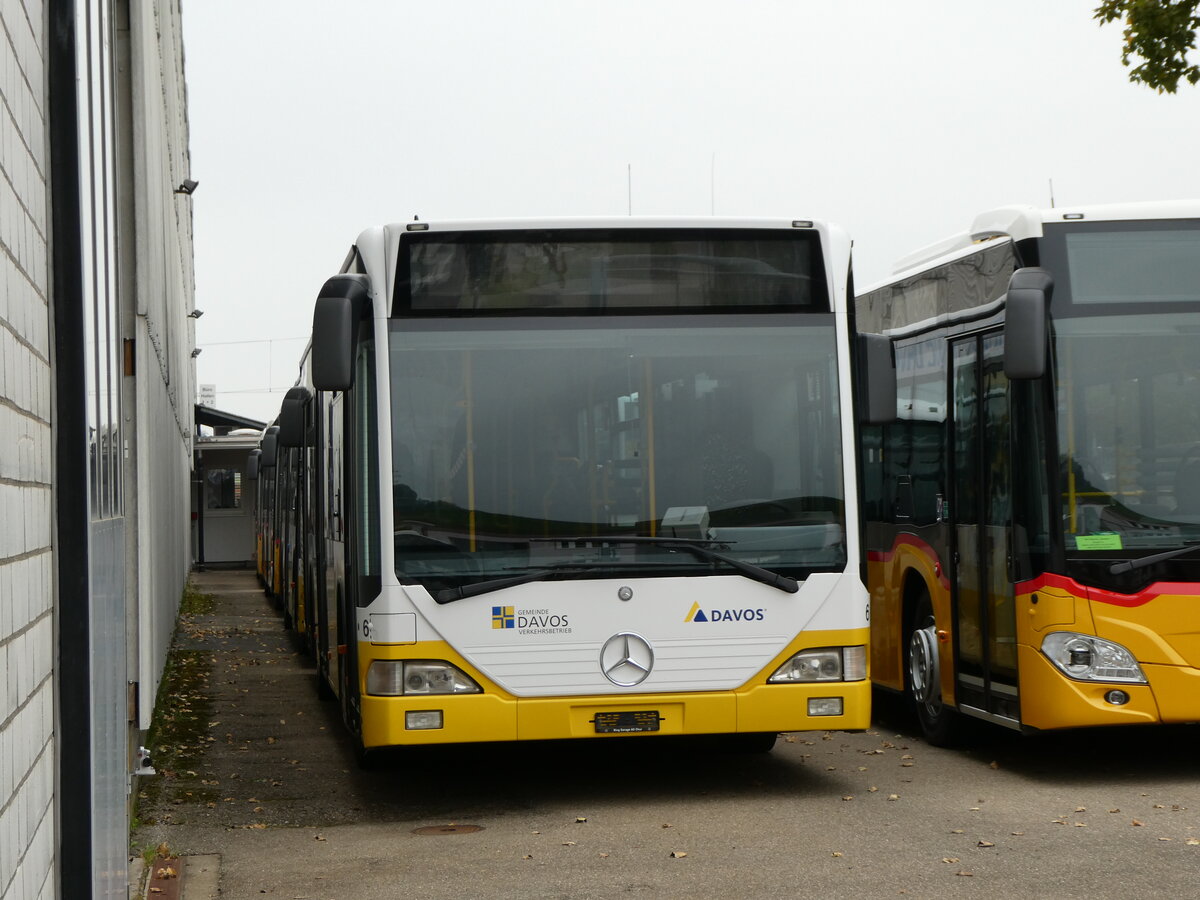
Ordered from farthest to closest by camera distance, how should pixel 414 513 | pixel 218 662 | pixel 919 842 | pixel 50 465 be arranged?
pixel 218 662 < pixel 414 513 < pixel 919 842 < pixel 50 465

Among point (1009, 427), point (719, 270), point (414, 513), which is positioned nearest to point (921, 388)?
point (1009, 427)

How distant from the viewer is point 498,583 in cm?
830

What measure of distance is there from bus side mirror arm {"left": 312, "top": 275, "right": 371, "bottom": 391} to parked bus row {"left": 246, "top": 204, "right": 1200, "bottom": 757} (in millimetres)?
16

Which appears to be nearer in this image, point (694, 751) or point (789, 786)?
point (789, 786)

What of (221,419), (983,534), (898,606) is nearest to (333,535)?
(898,606)

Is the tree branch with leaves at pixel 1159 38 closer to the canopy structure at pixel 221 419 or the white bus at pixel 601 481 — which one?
the white bus at pixel 601 481

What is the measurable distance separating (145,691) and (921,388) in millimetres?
5448

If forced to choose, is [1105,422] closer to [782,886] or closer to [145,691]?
[782,886]

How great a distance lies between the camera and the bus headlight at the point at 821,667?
8578mm

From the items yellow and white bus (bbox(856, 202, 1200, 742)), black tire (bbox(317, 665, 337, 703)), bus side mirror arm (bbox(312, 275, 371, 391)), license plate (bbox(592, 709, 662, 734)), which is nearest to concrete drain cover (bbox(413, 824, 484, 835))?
license plate (bbox(592, 709, 662, 734))

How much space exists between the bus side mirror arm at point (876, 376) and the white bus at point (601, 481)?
0.36 feet

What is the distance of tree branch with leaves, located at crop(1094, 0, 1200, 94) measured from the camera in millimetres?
13023

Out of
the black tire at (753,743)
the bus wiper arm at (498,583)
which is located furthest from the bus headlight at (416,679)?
the black tire at (753,743)

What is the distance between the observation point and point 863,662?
8.66 meters
